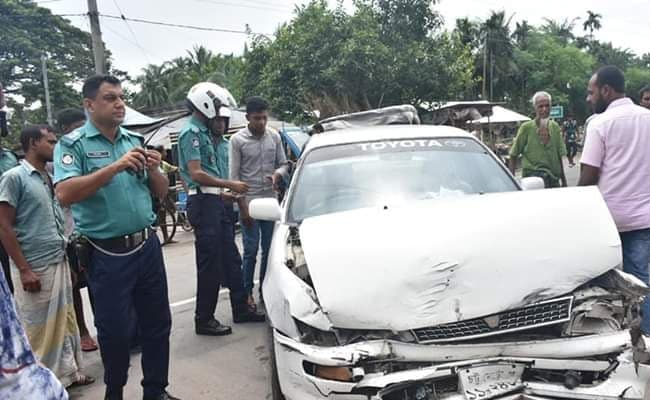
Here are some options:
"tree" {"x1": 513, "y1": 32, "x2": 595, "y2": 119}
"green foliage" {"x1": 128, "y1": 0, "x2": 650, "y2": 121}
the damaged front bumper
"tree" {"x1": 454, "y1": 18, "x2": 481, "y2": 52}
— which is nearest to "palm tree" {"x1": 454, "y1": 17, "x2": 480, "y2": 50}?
"tree" {"x1": 454, "y1": 18, "x2": 481, "y2": 52}

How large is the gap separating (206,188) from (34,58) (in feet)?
113

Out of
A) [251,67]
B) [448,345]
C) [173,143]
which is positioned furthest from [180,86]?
[448,345]

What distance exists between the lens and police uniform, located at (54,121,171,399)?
2.71 m

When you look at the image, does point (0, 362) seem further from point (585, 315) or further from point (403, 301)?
point (585, 315)

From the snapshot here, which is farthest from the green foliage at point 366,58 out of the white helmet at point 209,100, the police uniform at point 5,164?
the police uniform at point 5,164

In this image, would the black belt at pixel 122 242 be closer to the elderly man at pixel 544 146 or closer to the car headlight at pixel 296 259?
the car headlight at pixel 296 259

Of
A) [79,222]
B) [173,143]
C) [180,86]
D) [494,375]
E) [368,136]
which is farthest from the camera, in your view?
[180,86]

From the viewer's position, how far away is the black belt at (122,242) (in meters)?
2.76

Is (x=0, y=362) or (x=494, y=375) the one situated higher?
(x=0, y=362)

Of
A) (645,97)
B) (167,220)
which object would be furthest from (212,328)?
(167,220)

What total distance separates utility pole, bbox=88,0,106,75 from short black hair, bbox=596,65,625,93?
13.1 meters

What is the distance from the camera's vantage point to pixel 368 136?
153 inches

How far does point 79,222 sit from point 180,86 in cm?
3655

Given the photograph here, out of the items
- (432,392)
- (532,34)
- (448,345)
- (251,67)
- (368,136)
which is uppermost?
(532,34)
